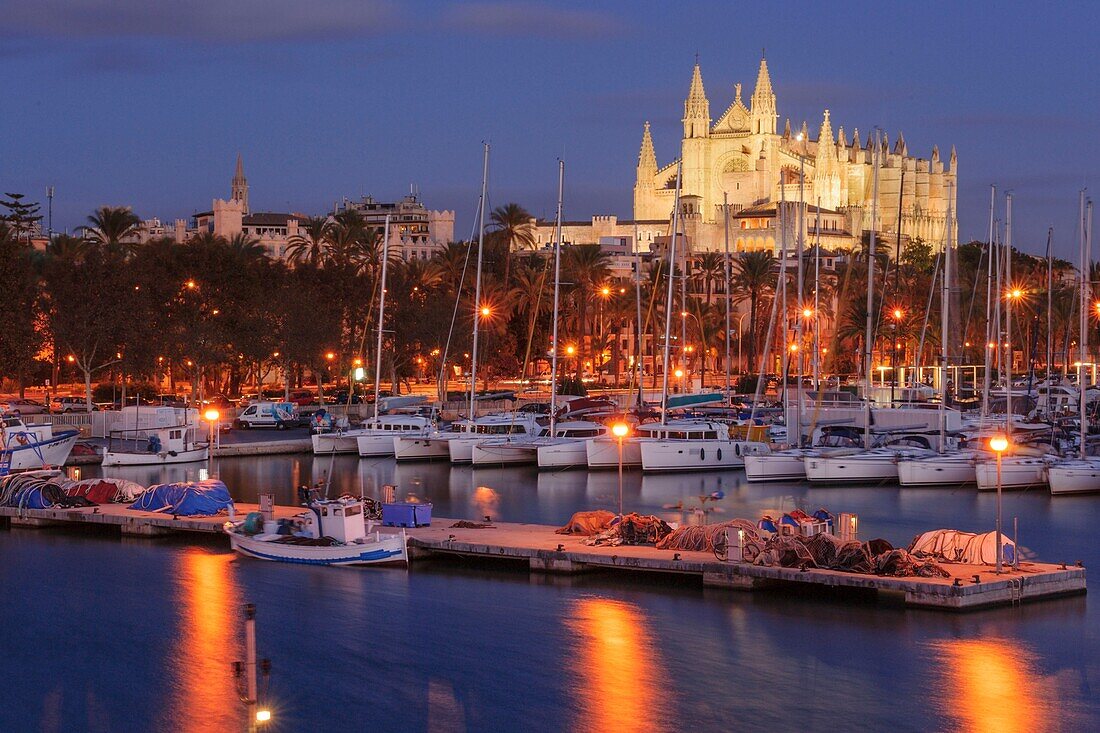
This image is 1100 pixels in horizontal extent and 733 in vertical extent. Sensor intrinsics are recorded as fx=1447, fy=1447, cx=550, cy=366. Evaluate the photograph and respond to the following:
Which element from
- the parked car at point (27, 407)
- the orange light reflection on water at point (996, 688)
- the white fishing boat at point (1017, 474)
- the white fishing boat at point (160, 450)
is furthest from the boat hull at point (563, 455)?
the orange light reflection on water at point (996, 688)

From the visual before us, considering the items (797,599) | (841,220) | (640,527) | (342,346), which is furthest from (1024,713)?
(841,220)

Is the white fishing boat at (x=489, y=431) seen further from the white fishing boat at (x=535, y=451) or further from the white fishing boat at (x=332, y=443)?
the white fishing boat at (x=332, y=443)

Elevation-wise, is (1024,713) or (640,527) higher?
(640,527)

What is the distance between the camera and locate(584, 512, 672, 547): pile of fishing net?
108 feet

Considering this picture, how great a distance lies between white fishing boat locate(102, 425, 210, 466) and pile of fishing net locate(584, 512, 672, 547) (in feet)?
93.4

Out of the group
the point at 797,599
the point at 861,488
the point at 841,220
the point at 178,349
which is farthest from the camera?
the point at 841,220

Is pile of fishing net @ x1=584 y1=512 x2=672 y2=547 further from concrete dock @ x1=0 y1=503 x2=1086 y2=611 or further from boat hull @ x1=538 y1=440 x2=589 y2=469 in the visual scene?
boat hull @ x1=538 y1=440 x2=589 y2=469

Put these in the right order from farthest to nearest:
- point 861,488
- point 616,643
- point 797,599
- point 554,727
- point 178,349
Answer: point 178,349 → point 861,488 → point 797,599 → point 616,643 → point 554,727

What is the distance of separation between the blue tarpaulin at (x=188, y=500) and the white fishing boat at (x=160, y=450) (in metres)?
16.7

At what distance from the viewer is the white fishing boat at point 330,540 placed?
33.1 metres

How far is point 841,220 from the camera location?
19525 cm

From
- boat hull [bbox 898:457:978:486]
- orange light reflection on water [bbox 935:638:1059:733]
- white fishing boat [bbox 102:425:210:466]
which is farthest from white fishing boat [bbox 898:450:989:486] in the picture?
white fishing boat [bbox 102:425:210:466]

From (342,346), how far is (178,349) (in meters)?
14.1

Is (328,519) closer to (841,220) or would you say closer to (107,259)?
(107,259)
